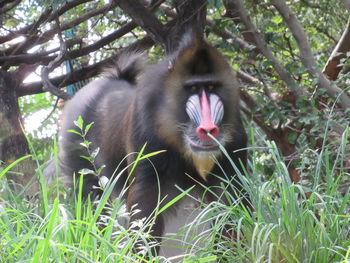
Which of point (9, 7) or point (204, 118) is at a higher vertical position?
point (9, 7)

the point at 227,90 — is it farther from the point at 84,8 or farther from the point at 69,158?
the point at 84,8

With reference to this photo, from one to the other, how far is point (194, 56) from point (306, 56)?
90cm

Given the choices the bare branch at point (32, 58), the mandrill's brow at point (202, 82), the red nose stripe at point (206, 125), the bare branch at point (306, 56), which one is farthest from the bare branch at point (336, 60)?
the bare branch at point (32, 58)

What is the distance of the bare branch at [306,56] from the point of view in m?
3.96

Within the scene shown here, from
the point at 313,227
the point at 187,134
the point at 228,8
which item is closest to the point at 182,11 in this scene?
the point at 228,8

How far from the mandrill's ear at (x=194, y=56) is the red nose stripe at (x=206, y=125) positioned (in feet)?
0.71

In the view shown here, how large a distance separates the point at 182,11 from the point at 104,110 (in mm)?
800

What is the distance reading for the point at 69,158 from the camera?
4527 millimetres

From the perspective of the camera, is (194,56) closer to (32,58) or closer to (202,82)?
(202,82)

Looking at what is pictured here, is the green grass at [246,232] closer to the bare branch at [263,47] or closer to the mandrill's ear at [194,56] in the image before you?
the mandrill's ear at [194,56]

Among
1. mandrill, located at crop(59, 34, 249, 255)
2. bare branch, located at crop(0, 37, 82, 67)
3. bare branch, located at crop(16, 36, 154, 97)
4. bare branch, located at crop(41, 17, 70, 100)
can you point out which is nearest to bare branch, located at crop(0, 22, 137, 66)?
bare branch, located at crop(0, 37, 82, 67)

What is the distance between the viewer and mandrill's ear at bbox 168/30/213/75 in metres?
3.51

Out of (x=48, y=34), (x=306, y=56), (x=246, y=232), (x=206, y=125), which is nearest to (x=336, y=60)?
(x=306, y=56)

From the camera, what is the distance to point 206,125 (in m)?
3.22
